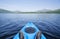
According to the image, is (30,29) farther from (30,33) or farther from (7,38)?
(7,38)

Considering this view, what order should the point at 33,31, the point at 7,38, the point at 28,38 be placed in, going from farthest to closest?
the point at 7,38 → the point at 33,31 → the point at 28,38

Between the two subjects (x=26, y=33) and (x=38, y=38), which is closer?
(x=38, y=38)

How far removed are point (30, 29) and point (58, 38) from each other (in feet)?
11.4

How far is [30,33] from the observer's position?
5891mm

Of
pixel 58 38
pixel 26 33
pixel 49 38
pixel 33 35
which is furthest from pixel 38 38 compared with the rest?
pixel 58 38

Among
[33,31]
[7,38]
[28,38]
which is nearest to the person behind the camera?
[28,38]

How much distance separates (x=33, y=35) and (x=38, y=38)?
2.53 feet

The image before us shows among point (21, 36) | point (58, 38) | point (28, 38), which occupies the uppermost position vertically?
point (21, 36)

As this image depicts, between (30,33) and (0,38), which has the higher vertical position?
(30,33)

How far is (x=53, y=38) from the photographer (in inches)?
317

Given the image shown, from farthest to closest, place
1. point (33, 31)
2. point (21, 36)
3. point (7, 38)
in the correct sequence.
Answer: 1. point (7, 38)
2. point (33, 31)
3. point (21, 36)

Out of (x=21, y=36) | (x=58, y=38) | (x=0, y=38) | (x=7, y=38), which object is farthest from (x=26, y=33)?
(x=58, y=38)

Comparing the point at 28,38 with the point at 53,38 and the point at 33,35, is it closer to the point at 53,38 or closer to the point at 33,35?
the point at 33,35

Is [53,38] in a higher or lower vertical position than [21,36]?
lower
